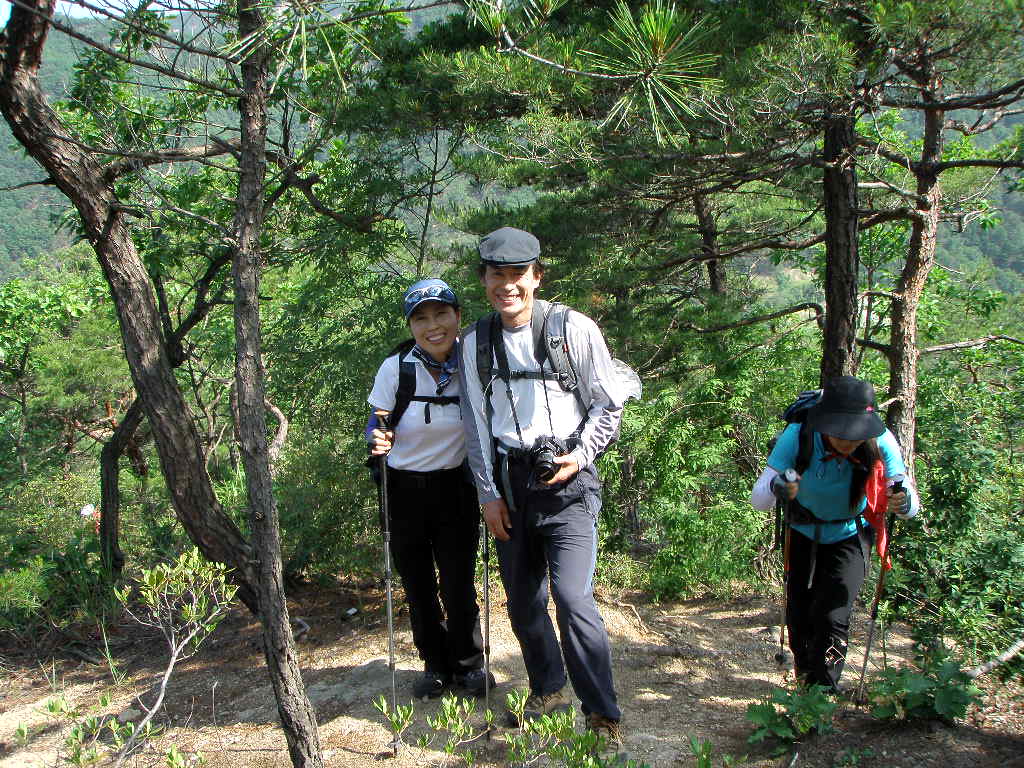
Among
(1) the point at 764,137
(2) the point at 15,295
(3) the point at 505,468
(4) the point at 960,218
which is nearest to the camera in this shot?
(3) the point at 505,468

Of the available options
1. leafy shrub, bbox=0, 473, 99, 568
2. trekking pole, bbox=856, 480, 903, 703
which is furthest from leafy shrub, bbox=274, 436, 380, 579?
leafy shrub, bbox=0, 473, 99, 568

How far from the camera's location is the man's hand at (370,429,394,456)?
325 cm

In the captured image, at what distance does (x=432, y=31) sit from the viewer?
5461mm

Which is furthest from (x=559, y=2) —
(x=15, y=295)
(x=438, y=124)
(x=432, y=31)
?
(x=15, y=295)

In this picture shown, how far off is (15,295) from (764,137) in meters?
14.9

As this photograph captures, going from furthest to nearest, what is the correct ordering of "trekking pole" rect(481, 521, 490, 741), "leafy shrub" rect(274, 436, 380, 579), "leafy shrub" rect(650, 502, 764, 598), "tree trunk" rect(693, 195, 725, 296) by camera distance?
"tree trunk" rect(693, 195, 725, 296) → "leafy shrub" rect(650, 502, 764, 598) → "leafy shrub" rect(274, 436, 380, 579) → "trekking pole" rect(481, 521, 490, 741)

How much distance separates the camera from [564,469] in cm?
287

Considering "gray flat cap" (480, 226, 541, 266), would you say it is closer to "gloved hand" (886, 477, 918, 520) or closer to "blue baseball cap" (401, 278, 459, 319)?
"blue baseball cap" (401, 278, 459, 319)

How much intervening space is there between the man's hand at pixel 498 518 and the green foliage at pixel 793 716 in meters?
1.25

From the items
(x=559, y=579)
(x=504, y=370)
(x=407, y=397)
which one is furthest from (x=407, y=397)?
(x=559, y=579)

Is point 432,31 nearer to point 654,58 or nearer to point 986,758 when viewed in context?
point 654,58

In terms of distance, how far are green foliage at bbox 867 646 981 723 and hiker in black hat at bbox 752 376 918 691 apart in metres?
0.23

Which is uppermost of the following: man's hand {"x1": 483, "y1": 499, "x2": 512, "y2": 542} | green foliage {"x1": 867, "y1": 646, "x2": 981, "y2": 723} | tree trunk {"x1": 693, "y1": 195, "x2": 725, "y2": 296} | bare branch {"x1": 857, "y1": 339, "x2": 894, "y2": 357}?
tree trunk {"x1": 693, "y1": 195, "x2": 725, "y2": 296}

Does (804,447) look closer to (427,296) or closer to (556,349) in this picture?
(556,349)
